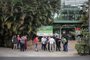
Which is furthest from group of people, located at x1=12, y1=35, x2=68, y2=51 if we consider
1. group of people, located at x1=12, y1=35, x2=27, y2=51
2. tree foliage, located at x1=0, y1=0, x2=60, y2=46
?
tree foliage, located at x1=0, y1=0, x2=60, y2=46

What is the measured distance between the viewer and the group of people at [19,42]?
30.2 meters

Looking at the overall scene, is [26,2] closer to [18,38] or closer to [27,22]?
[27,22]

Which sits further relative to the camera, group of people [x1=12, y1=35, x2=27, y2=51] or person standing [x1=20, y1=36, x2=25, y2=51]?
group of people [x1=12, y1=35, x2=27, y2=51]

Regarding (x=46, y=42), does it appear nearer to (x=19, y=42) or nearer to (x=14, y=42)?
(x=19, y=42)

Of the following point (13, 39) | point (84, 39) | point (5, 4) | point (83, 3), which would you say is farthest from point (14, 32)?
point (83, 3)

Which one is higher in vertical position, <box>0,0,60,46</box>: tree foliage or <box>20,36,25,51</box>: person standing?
<box>0,0,60,46</box>: tree foliage

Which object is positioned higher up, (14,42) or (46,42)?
(46,42)

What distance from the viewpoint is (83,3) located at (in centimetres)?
6144

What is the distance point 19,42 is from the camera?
3164 centimetres

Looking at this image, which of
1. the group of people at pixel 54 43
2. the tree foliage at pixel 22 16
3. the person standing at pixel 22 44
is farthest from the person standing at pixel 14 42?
the group of people at pixel 54 43

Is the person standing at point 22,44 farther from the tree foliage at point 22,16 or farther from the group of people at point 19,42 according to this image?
the tree foliage at point 22,16

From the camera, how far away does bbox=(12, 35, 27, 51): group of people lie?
30219mm

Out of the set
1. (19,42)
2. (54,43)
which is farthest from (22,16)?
(54,43)

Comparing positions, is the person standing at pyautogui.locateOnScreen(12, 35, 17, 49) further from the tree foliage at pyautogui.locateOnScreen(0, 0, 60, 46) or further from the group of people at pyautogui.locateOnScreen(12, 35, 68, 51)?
the tree foliage at pyautogui.locateOnScreen(0, 0, 60, 46)
